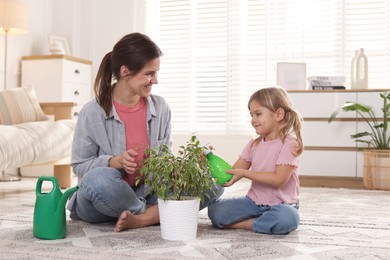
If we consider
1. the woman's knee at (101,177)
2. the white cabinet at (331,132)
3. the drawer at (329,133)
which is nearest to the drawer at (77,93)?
the white cabinet at (331,132)

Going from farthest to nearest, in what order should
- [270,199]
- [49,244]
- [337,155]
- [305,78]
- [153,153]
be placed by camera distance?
[305,78]
[337,155]
[270,199]
[153,153]
[49,244]

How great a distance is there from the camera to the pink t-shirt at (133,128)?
2090 millimetres

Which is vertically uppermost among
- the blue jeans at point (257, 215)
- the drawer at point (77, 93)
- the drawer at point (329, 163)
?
the drawer at point (77, 93)

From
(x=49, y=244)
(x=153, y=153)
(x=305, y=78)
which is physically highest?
(x=305, y=78)

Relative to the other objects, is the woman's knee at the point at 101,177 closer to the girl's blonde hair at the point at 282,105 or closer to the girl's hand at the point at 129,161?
the girl's hand at the point at 129,161

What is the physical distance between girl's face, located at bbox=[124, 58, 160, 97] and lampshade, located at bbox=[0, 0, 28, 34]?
2.63 m

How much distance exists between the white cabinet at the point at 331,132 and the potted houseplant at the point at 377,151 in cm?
9

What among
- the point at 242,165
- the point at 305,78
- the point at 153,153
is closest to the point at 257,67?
the point at 305,78

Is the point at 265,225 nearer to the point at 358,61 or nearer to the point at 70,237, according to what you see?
the point at 70,237

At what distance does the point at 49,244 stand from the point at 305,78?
119 inches

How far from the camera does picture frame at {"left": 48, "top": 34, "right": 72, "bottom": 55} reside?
4848 mm

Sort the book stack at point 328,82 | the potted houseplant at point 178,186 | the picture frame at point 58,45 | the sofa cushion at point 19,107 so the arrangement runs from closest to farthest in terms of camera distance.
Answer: the potted houseplant at point 178,186
the sofa cushion at point 19,107
the book stack at point 328,82
the picture frame at point 58,45

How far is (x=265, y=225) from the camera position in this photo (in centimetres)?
192

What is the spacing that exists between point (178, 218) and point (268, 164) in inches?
16.9
